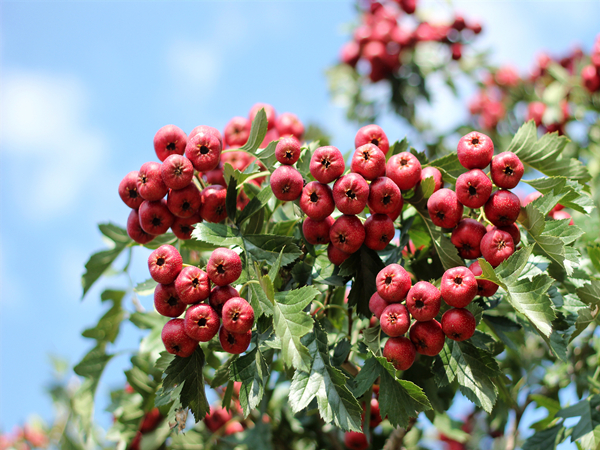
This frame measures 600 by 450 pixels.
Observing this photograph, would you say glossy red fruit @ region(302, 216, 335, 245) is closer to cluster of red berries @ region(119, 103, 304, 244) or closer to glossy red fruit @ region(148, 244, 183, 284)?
cluster of red berries @ region(119, 103, 304, 244)

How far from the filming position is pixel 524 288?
1811mm

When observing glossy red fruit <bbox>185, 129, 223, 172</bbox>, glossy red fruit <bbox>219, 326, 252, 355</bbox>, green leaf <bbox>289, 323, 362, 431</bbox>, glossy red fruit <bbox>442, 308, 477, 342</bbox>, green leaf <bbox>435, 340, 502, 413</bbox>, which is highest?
glossy red fruit <bbox>185, 129, 223, 172</bbox>

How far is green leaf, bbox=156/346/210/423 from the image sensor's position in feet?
6.38

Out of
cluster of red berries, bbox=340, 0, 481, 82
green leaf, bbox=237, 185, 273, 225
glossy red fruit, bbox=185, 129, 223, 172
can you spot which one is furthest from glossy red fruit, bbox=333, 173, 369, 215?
cluster of red berries, bbox=340, 0, 481, 82

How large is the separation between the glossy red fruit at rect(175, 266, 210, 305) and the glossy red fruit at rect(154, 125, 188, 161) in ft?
1.90

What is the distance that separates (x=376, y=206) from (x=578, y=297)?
3.34ft

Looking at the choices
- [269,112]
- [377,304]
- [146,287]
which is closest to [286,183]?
[377,304]

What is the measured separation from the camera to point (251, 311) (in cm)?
185

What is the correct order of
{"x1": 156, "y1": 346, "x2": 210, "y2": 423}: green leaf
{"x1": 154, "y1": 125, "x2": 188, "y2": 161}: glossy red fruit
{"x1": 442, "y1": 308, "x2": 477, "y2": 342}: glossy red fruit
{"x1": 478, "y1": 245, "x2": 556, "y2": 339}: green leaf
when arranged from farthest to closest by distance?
{"x1": 154, "y1": 125, "x2": 188, "y2": 161}: glossy red fruit
{"x1": 156, "y1": 346, "x2": 210, "y2": 423}: green leaf
{"x1": 442, "y1": 308, "x2": 477, "y2": 342}: glossy red fruit
{"x1": 478, "y1": 245, "x2": 556, "y2": 339}: green leaf

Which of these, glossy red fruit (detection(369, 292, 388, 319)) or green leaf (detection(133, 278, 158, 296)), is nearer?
glossy red fruit (detection(369, 292, 388, 319))

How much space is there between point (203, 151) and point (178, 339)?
77cm

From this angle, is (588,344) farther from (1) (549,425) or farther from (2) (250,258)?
(2) (250,258)

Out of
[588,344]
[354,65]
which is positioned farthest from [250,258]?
[354,65]

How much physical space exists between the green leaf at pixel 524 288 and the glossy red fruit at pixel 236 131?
72.6 inches
